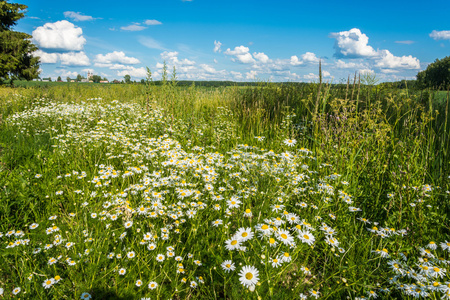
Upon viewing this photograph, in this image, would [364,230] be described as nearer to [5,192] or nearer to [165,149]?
[165,149]

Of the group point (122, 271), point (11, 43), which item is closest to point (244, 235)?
point (122, 271)

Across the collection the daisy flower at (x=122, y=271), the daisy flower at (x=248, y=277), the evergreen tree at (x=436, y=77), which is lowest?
the daisy flower at (x=122, y=271)

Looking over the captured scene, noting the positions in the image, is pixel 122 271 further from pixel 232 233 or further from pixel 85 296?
pixel 232 233

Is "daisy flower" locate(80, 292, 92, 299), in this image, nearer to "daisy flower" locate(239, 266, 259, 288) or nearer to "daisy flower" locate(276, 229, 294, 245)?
"daisy flower" locate(239, 266, 259, 288)

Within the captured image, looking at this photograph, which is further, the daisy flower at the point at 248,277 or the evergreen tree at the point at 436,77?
the evergreen tree at the point at 436,77

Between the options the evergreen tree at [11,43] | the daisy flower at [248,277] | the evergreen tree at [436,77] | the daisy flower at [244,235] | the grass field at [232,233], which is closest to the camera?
the daisy flower at [248,277]

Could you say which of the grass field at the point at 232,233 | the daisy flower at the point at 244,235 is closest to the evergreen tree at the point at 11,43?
the grass field at the point at 232,233

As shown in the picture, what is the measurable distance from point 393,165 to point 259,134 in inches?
105

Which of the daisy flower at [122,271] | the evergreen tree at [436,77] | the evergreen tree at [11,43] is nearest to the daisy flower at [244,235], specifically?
the daisy flower at [122,271]

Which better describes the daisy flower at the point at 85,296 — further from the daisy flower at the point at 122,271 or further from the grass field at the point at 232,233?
the daisy flower at the point at 122,271

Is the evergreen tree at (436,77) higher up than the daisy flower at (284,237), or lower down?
higher up

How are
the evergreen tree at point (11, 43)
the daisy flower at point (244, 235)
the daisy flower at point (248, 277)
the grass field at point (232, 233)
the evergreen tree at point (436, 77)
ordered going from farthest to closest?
the evergreen tree at point (11, 43)
the evergreen tree at point (436, 77)
the grass field at point (232, 233)
the daisy flower at point (244, 235)
the daisy flower at point (248, 277)

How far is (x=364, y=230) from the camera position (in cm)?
251

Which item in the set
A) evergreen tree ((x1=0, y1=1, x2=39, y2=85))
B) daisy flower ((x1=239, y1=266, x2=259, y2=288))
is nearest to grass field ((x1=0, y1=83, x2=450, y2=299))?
daisy flower ((x1=239, y1=266, x2=259, y2=288))
